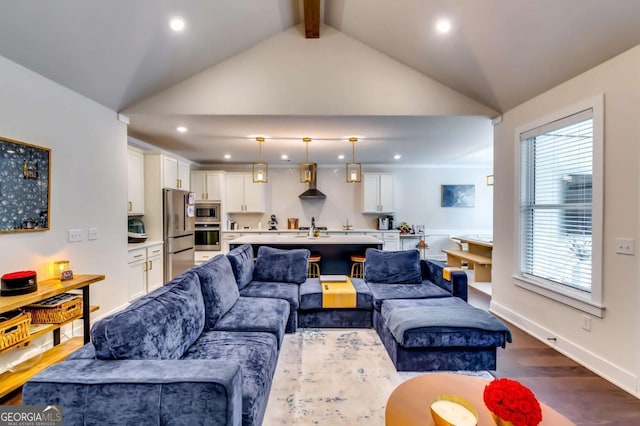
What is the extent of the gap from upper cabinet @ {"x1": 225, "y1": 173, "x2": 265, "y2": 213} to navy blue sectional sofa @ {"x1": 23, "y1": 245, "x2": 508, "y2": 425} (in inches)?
134

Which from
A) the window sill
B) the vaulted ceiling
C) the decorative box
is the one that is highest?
the vaulted ceiling

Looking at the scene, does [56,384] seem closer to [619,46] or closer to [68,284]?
[68,284]

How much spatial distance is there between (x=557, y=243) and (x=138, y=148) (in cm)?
607

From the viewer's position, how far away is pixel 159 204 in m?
4.86

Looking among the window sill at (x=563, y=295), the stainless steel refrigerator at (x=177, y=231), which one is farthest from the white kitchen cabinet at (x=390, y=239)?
the stainless steel refrigerator at (x=177, y=231)

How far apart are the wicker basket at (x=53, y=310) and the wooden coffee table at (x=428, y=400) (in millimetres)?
2729

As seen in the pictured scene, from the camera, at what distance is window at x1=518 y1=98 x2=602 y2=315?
2.49 meters

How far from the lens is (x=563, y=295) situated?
2.77m

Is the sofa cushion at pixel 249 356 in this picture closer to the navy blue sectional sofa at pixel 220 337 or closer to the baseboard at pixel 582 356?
the navy blue sectional sofa at pixel 220 337

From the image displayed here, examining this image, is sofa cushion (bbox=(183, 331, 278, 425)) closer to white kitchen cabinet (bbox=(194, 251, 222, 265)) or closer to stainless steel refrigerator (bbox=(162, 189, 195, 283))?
stainless steel refrigerator (bbox=(162, 189, 195, 283))

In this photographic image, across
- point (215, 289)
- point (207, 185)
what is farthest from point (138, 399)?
point (207, 185)

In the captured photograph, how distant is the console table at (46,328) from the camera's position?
198 centimetres

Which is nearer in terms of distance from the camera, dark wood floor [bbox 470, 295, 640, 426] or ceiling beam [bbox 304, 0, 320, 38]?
dark wood floor [bbox 470, 295, 640, 426]

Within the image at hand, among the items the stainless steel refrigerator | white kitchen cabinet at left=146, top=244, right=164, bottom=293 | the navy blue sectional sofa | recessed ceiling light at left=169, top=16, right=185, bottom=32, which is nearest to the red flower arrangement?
the navy blue sectional sofa
